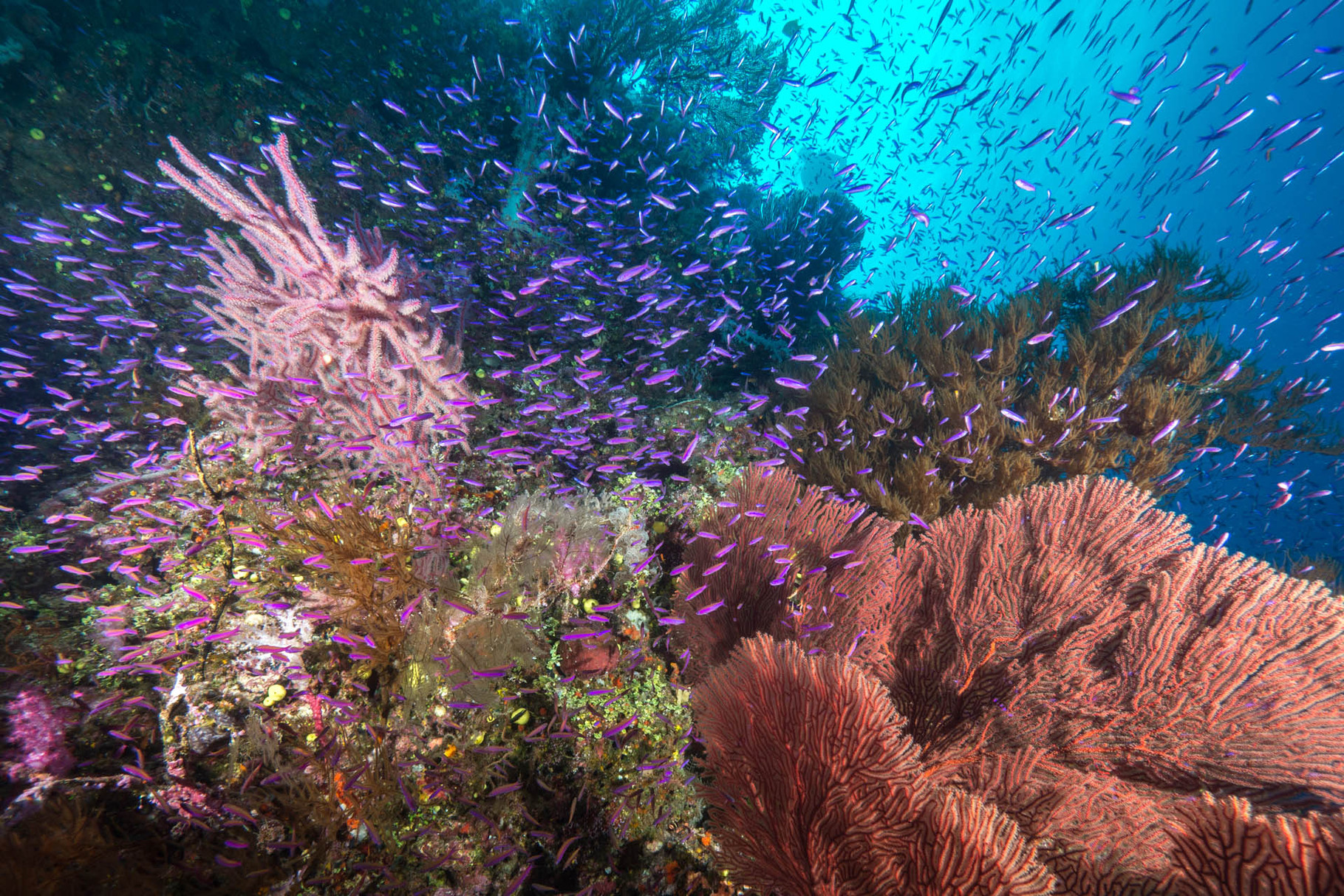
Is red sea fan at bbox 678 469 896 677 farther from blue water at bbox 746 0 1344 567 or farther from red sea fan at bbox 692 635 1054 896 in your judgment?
blue water at bbox 746 0 1344 567

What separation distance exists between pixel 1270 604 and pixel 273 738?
20.3 feet

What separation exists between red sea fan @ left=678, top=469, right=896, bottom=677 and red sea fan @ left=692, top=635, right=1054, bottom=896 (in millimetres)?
A: 1117

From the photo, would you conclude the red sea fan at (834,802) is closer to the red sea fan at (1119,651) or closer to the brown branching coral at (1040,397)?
the red sea fan at (1119,651)

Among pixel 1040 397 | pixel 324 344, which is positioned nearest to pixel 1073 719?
pixel 1040 397

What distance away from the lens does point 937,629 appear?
11.6 ft

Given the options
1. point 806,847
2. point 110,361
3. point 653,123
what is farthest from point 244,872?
point 653,123

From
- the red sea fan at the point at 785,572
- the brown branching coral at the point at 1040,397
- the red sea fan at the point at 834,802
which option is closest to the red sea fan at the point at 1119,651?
the red sea fan at the point at 785,572

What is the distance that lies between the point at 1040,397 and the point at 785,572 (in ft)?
19.1

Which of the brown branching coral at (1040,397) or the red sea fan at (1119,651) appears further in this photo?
the brown branching coral at (1040,397)

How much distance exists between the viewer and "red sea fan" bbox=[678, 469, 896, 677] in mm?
3838

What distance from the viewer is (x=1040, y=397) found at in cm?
707

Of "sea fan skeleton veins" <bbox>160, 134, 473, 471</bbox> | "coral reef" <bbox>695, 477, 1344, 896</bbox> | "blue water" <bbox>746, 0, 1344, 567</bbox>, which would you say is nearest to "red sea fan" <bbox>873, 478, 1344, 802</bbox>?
"coral reef" <bbox>695, 477, 1344, 896</bbox>

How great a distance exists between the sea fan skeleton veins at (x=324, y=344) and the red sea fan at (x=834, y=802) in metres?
3.59

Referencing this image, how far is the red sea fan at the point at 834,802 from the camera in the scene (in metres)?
2.03
